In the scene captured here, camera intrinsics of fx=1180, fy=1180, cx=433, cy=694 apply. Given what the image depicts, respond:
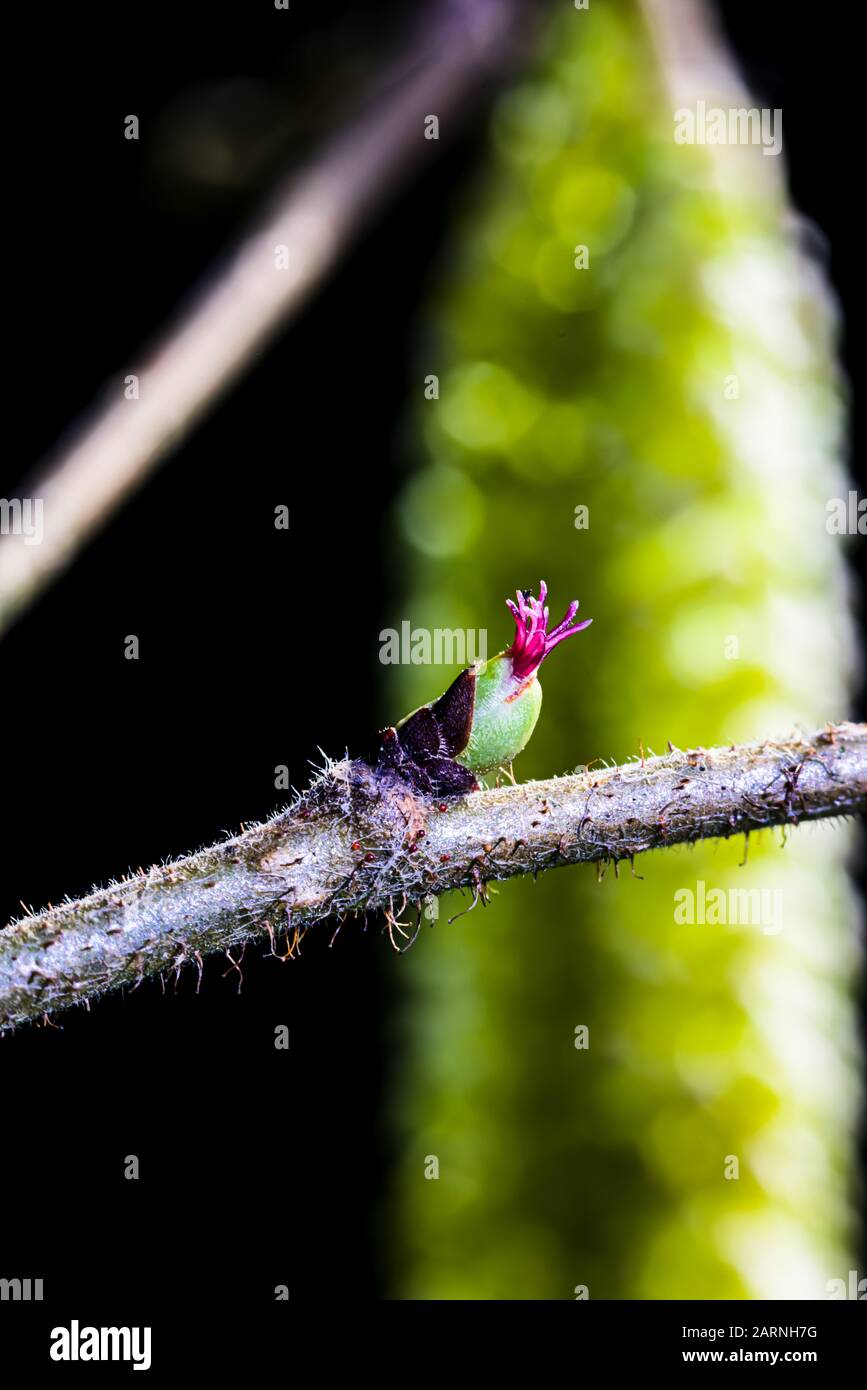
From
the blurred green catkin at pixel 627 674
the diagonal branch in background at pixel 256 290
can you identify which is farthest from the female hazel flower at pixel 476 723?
the blurred green catkin at pixel 627 674

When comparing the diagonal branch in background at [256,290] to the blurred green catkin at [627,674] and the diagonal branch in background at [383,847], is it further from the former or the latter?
the diagonal branch in background at [383,847]

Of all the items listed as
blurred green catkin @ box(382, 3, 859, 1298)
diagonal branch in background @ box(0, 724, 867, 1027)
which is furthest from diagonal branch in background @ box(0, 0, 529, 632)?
diagonal branch in background @ box(0, 724, 867, 1027)

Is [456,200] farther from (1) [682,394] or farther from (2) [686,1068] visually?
(2) [686,1068]

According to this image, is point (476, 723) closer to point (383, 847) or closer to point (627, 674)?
point (383, 847)

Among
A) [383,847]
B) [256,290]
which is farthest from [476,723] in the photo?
[256,290]

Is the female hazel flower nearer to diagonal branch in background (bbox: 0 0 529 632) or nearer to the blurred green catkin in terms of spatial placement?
diagonal branch in background (bbox: 0 0 529 632)

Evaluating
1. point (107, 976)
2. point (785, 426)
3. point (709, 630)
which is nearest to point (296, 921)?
point (107, 976)
